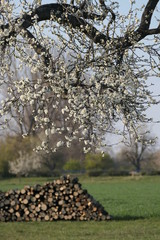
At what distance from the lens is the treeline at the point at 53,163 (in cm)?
5525

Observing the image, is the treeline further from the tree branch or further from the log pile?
the tree branch

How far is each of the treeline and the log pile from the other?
36.8 meters

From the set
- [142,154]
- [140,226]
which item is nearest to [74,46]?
[140,226]

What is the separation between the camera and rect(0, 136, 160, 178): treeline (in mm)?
55250

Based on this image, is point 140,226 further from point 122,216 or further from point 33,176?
point 33,176

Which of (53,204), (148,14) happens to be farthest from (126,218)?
(148,14)

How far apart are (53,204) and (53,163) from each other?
42.4m

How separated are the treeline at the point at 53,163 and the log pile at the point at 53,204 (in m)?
36.8

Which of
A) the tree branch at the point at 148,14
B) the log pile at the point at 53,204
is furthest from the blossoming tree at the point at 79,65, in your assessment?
the log pile at the point at 53,204

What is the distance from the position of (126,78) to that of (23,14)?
6.89 feet

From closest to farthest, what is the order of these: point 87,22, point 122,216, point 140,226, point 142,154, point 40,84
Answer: point 40,84, point 87,22, point 140,226, point 122,216, point 142,154

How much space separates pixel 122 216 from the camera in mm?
16953

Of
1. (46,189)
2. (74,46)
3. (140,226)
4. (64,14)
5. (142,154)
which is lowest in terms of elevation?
(140,226)

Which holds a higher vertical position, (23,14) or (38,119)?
(23,14)
